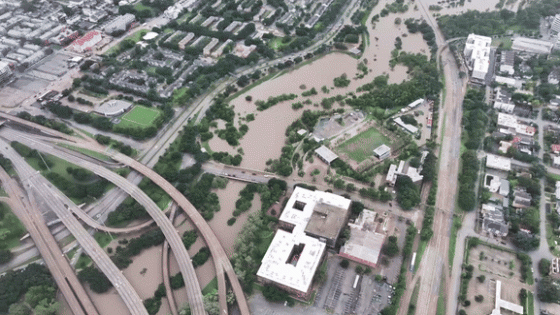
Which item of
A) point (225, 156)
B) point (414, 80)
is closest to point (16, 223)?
point (225, 156)

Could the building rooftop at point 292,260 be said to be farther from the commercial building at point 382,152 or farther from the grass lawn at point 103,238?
the grass lawn at point 103,238

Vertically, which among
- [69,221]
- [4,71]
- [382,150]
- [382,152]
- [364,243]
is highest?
[382,150]

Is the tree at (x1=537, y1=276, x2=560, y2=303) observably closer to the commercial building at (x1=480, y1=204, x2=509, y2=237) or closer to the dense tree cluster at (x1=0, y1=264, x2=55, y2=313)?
the commercial building at (x1=480, y1=204, x2=509, y2=237)

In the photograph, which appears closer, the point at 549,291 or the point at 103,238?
the point at 549,291

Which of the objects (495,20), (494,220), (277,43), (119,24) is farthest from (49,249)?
(495,20)

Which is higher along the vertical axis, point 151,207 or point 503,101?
point 503,101

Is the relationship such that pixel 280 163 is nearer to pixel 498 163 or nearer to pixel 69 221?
pixel 69 221

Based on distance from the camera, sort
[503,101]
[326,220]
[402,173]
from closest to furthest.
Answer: [326,220] → [402,173] → [503,101]
